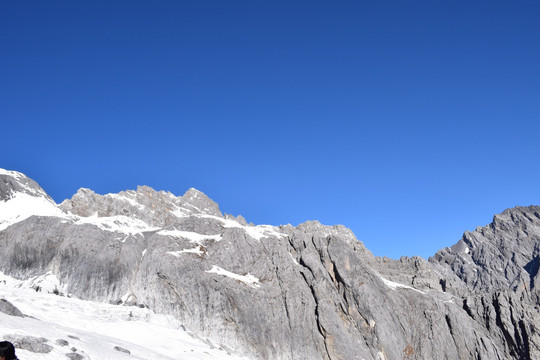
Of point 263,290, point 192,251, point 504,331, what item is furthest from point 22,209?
point 504,331

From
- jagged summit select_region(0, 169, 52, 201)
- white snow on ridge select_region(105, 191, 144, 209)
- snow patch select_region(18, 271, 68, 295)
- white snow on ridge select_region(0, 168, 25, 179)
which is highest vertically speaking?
white snow on ridge select_region(105, 191, 144, 209)

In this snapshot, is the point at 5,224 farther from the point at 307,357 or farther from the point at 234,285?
the point at 307,357

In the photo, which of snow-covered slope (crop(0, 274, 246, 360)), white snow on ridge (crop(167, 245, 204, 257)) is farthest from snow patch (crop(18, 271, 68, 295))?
snow-covered slope (crop(0, 274, 246, 360))

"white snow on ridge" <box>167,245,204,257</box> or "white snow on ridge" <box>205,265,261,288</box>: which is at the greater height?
"white snow on ridge" <box>167,245,204,257</box>

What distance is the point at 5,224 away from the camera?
94062 millimetres

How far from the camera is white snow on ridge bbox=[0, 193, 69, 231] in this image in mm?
96250

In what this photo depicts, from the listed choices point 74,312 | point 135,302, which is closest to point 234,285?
point 135,302

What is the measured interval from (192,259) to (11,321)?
66.1 metres

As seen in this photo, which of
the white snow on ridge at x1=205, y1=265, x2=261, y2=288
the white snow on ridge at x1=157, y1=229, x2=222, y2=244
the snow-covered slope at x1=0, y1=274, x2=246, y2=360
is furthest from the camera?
the white snow on ridge at x1=157, y1=229, x2=222, y2=244

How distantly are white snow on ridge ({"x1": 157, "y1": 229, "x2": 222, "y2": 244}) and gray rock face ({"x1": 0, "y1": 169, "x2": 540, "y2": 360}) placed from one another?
0.50 m

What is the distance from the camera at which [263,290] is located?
9644 centimetres

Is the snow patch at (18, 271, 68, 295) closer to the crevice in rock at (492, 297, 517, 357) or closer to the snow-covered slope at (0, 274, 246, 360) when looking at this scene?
the snow-covered slope at (0, 274, 246, 360)

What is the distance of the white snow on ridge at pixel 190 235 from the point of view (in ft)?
339

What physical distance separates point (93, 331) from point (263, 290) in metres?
57.4
